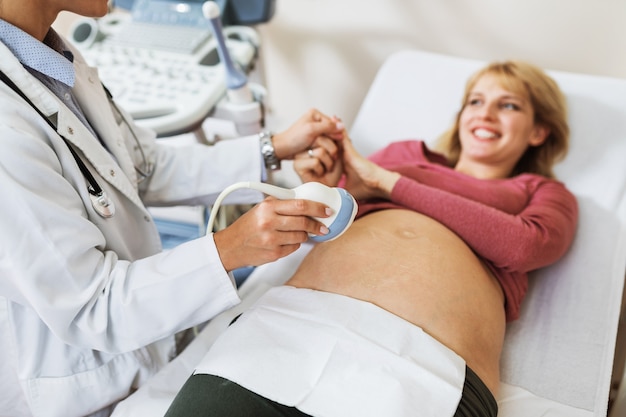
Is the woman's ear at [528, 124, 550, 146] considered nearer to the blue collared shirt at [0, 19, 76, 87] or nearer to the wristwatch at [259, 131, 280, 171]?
the wristwatch at [259, 131, 280, 171]

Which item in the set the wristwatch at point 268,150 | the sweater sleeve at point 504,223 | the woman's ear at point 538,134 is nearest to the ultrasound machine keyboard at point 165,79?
the wristwatch at point 268,150

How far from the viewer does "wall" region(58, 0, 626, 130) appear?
175 centimetres

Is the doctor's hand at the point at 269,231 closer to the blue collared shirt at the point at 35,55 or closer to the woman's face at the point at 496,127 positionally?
the blue collared shirt at the point at 35,55

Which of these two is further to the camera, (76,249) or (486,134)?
(486,134)

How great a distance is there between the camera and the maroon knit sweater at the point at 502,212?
3.94 ft

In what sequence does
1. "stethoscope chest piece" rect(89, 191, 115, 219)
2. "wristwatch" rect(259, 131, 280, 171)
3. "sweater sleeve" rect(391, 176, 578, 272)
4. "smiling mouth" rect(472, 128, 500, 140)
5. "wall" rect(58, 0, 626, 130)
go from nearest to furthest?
"stethoscope chest piece" rect(89, 191, 115, 219), "sweater sleeve" rect(391, 176, 578, 272), "wristwatch" rect(259, 131, 280, 171), "smiling mouth" rect(472, 128, 500, 140), "wall" rect(58, 0, 626, 130)

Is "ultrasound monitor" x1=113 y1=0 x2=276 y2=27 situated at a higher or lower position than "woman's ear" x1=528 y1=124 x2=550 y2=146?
higher

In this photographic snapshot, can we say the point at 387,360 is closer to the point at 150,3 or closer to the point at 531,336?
the point at 531,336

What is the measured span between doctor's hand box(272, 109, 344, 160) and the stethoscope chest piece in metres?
0.47

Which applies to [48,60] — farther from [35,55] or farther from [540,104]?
[540,104]

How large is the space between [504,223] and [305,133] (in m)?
0.49

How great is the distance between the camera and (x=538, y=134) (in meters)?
1.50

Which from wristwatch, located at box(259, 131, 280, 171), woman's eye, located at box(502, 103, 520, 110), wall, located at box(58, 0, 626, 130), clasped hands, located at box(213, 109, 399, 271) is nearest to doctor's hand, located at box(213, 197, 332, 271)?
clasped hands, located at box(213, 109, 399, 271)

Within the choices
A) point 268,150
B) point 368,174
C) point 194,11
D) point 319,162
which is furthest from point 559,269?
point 194,11
